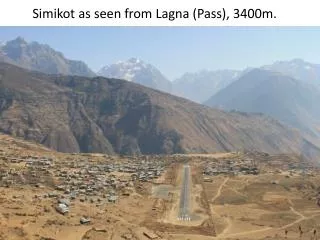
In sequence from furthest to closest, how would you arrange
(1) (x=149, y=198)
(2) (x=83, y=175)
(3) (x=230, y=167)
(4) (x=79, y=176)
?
(3) (x=230, y=167)
(2) (x=83, y=175)
(4) (x=79, y=176)
(1) (x=149, y=198)

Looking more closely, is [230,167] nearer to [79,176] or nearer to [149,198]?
[149,198]

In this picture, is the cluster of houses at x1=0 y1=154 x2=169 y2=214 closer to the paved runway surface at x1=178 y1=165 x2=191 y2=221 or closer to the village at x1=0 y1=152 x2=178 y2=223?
the village at x1=0 y1=152 x2=178 y2=223

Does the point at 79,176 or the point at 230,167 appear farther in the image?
the point at 230,167

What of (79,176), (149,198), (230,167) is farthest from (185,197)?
(230,167)

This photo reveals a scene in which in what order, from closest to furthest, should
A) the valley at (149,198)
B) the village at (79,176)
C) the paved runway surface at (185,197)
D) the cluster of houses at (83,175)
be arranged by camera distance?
1. the valley at (149,198)
2. the paved runway surface at (185,197)
3. the village at (79,176)
4. the cluster of houses at (83,175)

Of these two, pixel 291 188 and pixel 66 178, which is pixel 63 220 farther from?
pixel 291 188

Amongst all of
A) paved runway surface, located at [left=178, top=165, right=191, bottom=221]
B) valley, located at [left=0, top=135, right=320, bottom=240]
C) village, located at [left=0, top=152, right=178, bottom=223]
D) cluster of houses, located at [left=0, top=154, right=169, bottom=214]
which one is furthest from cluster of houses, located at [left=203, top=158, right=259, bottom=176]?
cluster of houses, located at [left=0, top=154, right=169, bottom=214]

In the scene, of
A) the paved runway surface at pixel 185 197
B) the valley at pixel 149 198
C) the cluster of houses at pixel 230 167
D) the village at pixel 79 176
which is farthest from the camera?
the cluster of houses at pixel 230 167

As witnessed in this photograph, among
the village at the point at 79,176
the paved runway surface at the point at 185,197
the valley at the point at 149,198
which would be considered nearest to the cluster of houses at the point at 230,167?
the valley at the point at 149,198

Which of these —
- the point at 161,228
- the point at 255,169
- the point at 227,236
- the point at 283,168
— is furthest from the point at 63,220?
the point at 283,168

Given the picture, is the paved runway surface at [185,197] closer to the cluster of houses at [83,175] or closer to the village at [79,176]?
the village at [79,176]
